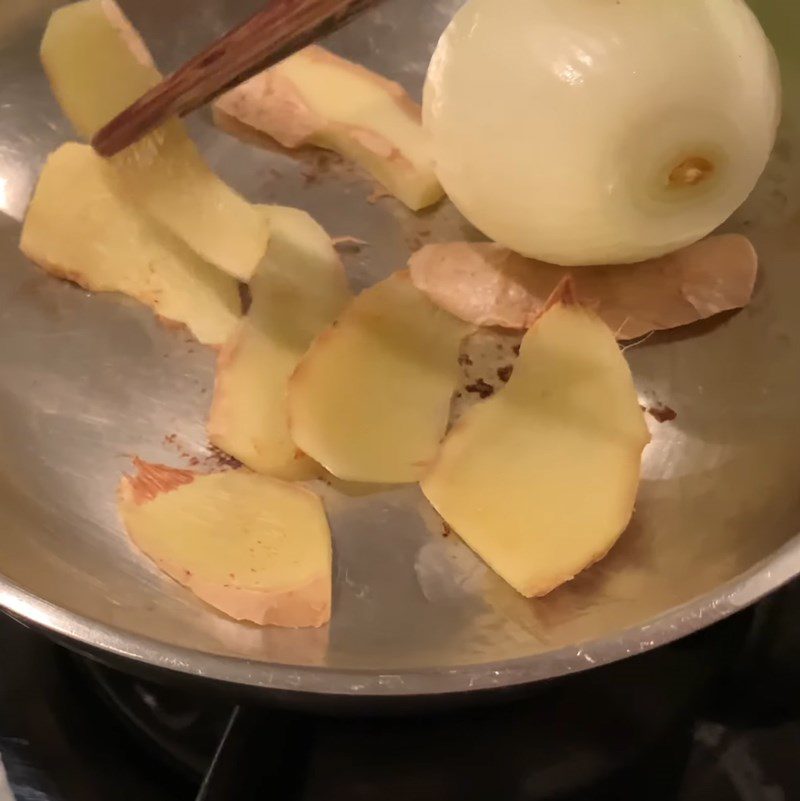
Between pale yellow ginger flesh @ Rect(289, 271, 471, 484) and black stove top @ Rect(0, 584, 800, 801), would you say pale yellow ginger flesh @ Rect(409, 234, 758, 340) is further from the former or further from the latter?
black stove top @ Rect(0, 584, 800, 801)

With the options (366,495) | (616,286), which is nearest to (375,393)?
(366,495)

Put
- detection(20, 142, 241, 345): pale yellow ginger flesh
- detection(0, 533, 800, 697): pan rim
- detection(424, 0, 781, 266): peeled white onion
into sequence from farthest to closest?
1. detection(20, 142, 241, 345): pale yellow ginger flesh
2. detection(424, 0, 781, 266): peeled white onion
3. detection(0, 533, 800, 697): pan rim

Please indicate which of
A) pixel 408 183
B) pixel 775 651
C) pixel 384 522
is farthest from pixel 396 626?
pixel 408 183

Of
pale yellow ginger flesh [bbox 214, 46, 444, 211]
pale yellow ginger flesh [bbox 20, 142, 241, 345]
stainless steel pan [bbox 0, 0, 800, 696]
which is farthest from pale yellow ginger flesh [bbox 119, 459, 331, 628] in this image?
pale yellow ginger flesh [bbox 214, 46, 444, 211]

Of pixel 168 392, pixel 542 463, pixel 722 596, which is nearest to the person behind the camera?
pixel 722 596

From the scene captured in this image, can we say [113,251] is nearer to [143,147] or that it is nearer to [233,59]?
[143,147]

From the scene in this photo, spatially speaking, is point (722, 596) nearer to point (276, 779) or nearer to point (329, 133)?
point (276, 779)

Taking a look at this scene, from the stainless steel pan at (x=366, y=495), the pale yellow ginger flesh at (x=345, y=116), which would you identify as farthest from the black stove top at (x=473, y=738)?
the pale yellow ginger flesh at (x=345, y=116)
